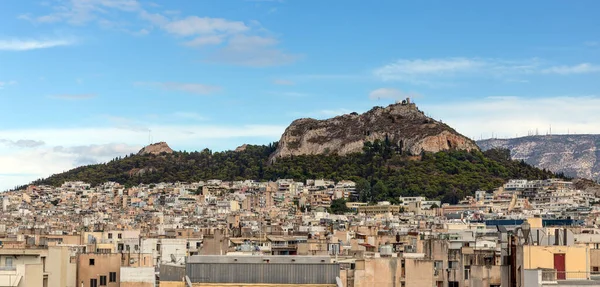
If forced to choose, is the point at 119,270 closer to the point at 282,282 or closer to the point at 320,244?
the point at 282,282

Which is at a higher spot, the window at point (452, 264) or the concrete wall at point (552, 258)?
the concrete wall at point (552, 258)

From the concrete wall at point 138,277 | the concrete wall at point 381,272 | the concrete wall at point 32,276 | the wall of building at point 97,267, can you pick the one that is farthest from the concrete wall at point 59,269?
the concrete wall at point 381,272

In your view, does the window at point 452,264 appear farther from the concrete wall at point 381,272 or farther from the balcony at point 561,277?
the balcony at point 561,277

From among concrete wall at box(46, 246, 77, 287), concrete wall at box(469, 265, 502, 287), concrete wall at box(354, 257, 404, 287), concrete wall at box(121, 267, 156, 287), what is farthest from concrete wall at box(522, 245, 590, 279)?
concrete wall at box(46, 246, 77, 287)

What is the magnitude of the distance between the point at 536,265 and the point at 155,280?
33.5 feet

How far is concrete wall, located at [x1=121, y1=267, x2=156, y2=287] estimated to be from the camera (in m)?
36.0

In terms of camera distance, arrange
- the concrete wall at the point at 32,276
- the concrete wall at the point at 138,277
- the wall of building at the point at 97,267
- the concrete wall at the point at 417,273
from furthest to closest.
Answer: the wall of building at the point at 97,267 → the concrete wall at the point at 417,273 → the concrete wall at the point at 138,277 → the concrete wall at the point at 32,276

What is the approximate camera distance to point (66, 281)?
36.7m

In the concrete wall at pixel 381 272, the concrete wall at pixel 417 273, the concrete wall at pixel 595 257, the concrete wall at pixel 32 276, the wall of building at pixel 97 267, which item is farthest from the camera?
the wall of building at pixel 97 267

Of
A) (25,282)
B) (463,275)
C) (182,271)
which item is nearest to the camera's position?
(25,282)

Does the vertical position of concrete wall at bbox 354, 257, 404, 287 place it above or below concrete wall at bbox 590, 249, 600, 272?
below

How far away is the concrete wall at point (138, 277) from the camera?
36.0 meters

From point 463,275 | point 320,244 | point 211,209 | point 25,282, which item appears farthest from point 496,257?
point 211,209

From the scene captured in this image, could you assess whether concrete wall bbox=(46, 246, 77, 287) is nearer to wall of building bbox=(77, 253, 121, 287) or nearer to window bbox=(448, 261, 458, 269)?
wall of building bbox=(77, 253, 121, 287)
